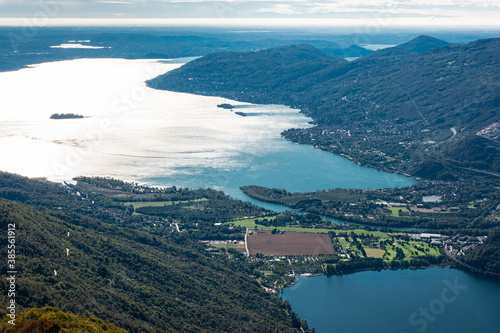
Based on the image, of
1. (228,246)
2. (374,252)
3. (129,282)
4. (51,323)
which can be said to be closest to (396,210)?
(374,252)

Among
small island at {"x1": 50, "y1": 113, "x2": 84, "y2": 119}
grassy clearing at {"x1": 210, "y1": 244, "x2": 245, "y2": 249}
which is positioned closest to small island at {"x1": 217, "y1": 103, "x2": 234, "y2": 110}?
small island at {"x1": 50, "y1": 113, "x2": 84, "y2": 119}

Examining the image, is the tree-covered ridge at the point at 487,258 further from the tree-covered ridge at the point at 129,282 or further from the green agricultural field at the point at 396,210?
the tree-covered ridge at the point at 129,282

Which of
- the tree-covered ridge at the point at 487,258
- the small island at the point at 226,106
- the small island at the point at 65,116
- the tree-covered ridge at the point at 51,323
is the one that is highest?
the tree-covered ridge at the point at 51,323

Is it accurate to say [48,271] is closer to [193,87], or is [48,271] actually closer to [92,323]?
[92,323]

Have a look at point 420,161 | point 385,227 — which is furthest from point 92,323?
point 420,161

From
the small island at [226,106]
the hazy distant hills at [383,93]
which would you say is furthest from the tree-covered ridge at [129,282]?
the small island at [226,106]
